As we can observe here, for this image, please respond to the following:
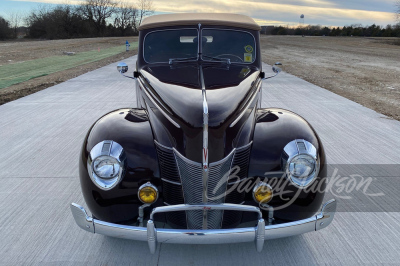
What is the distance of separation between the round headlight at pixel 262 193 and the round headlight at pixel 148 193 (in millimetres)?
700

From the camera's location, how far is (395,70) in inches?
591

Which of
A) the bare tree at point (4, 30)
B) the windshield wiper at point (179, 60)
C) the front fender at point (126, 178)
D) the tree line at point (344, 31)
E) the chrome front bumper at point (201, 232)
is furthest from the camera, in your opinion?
the tree line at point (344, 31)

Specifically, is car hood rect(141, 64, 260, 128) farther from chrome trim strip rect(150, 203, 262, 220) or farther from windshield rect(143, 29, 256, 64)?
chrome trim strip rect(150, 203, 262, 220)

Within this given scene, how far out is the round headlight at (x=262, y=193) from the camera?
7.72 feet

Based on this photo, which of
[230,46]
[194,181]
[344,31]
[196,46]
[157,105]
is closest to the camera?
[194,181]

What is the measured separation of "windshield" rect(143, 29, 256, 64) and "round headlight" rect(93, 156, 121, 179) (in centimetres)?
176

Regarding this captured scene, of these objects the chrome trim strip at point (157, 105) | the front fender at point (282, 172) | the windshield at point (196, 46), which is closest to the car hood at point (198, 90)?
the chrome trim strip at point (157, 105)

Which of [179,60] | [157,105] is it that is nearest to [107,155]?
[157,105]

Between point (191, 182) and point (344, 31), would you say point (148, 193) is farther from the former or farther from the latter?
point (344, 31)

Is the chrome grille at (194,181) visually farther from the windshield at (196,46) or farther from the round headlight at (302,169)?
the windshield at (196,46)

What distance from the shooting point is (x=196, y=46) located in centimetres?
371

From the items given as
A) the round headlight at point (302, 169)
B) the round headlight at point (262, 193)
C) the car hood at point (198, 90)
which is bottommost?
the round headlight at point (262, 193)

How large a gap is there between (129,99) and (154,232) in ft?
19.2

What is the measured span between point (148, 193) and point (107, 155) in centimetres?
39
